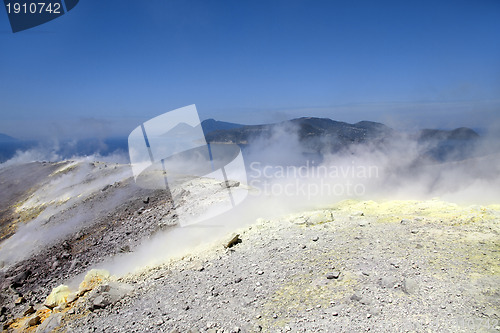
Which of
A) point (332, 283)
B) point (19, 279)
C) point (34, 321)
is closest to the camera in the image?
point (332, 283)

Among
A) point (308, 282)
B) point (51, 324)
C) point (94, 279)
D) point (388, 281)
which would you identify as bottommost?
point (94, 279)

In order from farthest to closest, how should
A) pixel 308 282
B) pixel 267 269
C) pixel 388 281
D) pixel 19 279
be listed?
pixel 19 279, pixel 267 269, pixel 308 282, pixel 388 281

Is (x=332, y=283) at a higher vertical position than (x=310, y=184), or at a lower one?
higher

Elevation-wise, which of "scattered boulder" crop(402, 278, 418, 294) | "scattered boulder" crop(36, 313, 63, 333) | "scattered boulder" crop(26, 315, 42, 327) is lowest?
"scattered boulder" crop(26, 315, 42, 327)

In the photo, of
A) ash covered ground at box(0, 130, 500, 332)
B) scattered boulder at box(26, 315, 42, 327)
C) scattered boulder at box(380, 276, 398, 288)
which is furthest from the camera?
scattered boulder at box(26, 315, 42, 327)

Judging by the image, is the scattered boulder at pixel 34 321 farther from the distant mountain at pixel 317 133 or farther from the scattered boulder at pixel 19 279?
the distant mountain at pixel 317 133

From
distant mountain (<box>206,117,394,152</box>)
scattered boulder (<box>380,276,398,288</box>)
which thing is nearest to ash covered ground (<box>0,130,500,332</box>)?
scattered boulder (<box>380,276,398,288</box>)

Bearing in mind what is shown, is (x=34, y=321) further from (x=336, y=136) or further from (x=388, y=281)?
(x=336, y=136)

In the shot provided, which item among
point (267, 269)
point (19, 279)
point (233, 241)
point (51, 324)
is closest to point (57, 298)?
point (51, 324)

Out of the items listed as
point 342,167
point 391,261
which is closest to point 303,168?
point 342,167

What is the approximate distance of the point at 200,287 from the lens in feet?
17.2

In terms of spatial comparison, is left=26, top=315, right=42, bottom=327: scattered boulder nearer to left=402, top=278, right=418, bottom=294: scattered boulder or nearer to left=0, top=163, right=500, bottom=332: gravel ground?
left=0, top=163, right=500, bottom=332: gravel ground

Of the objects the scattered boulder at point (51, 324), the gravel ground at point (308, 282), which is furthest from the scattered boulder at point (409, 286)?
the scattered boulder at point (51, 324)

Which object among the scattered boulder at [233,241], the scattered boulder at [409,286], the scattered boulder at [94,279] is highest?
the scattered boulder at [409,286]
